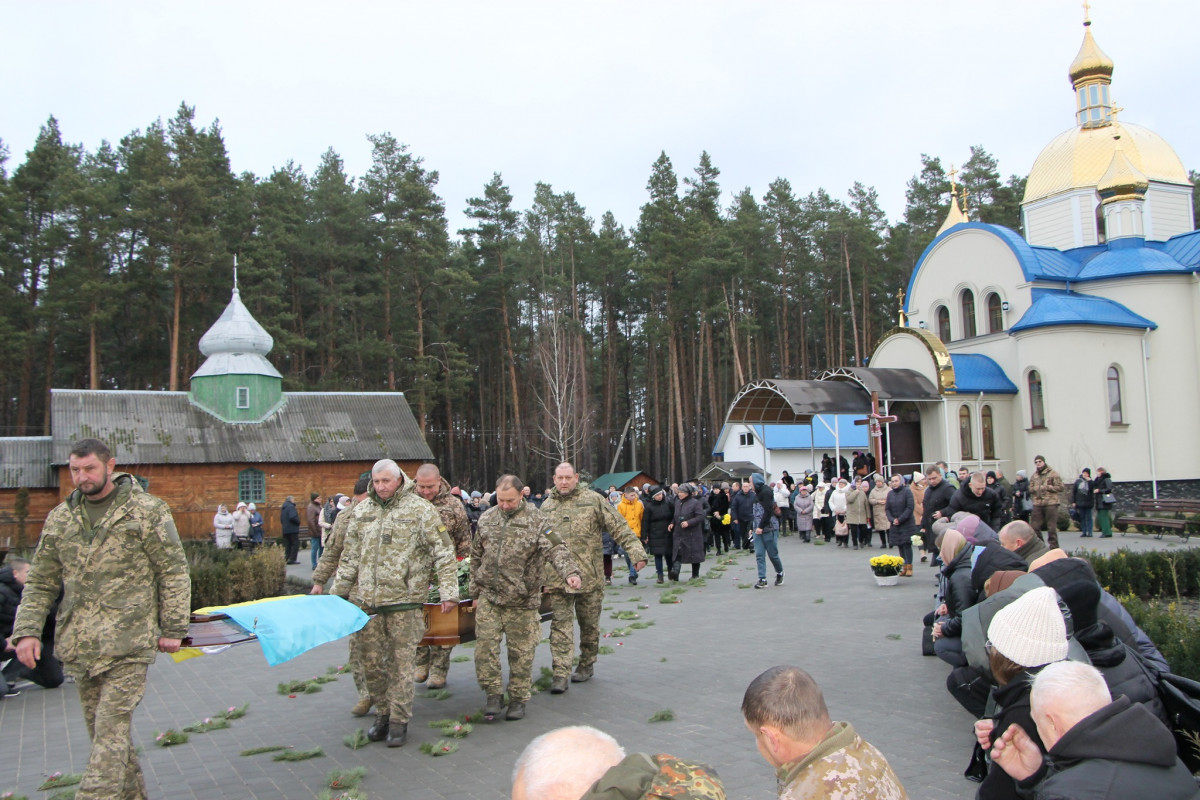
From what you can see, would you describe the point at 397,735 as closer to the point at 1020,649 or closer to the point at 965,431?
the point at 1020,649

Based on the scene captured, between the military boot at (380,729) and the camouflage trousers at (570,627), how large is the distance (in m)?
1.67

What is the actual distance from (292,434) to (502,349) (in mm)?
21678

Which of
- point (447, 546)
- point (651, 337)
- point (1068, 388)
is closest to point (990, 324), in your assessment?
point (1068, 388)

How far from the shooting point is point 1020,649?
3859 millimetres

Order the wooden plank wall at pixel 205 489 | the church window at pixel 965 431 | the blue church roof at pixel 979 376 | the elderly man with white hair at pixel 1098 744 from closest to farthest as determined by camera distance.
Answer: the elderly man with white hair at pixel 1098 744
the blue church roof at pixel 979 376
the church window at pixel 965 431
the wooden plank wall at pixel 205 489

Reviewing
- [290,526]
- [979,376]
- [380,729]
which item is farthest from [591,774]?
[979,376]

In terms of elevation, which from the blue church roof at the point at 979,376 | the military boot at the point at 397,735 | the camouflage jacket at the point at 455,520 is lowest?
the military boot at the point at 397,735

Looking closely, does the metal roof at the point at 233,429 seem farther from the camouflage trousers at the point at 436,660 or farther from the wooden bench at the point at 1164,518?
the camouflage trousers at the point at 436,660

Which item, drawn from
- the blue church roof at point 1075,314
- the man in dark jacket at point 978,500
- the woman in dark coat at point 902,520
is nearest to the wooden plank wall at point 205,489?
the woman in dark coat at point 902,520

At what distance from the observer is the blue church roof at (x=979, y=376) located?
3209 centimetres

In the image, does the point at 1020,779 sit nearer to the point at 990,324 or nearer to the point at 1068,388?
the point at 1068,388

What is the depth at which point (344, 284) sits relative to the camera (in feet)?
156

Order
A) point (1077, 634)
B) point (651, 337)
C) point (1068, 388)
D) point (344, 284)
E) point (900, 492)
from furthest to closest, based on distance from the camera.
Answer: point (651, 337)
point (344, 284)
point (1068, 388)
point (900, 492)
point (1077, 634)

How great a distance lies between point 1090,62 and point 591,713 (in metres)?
40.8
